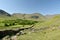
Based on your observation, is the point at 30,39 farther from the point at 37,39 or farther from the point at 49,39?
the point at 49,39

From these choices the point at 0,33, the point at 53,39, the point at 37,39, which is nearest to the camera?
the point at 53,39

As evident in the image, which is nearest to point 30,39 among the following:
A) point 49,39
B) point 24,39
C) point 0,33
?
point 24,39

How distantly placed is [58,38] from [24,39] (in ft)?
28.9

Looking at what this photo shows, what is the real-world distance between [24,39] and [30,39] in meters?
1.62

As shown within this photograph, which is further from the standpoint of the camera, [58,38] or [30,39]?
[30,39]

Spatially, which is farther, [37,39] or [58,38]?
[37,39]

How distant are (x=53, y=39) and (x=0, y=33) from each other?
3857 centimetres

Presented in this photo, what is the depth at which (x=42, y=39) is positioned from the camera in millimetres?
34469

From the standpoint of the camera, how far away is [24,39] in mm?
35969

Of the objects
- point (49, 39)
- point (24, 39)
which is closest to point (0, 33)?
point (24, 39)

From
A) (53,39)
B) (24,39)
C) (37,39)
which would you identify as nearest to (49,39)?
(53,39)

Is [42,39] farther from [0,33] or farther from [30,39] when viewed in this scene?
[0,33]

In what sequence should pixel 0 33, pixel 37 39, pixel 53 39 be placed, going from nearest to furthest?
pixel 53 39, pixel 37 39, pixel 0 33

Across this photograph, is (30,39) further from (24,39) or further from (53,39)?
(53,39)
